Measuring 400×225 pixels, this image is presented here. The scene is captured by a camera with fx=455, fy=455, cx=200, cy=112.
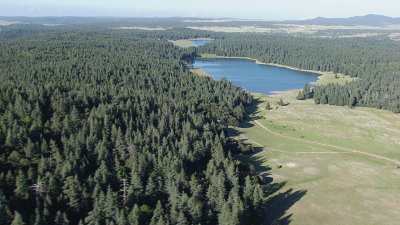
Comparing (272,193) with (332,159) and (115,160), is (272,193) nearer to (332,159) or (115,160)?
(332,159)

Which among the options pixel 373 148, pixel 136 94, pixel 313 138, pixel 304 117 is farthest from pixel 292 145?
pixel 136 94

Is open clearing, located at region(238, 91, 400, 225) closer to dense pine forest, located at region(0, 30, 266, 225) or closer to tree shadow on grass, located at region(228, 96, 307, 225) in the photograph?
tree shadow on grass, located at region(228, 96, 307, 225)

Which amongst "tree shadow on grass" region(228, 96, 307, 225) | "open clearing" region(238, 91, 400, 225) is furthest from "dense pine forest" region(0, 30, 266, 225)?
"open clearing" region(238, 91, 400, 225)

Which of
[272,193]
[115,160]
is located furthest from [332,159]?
[115,160]

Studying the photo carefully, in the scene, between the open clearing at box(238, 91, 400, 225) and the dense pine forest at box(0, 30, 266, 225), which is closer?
the dense pine forest at box(0, 30, 266, 225)

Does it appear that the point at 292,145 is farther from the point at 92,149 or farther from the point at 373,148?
the point at 92,149

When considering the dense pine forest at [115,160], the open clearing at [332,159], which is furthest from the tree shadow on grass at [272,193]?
the dense pine forest at [115,160]
